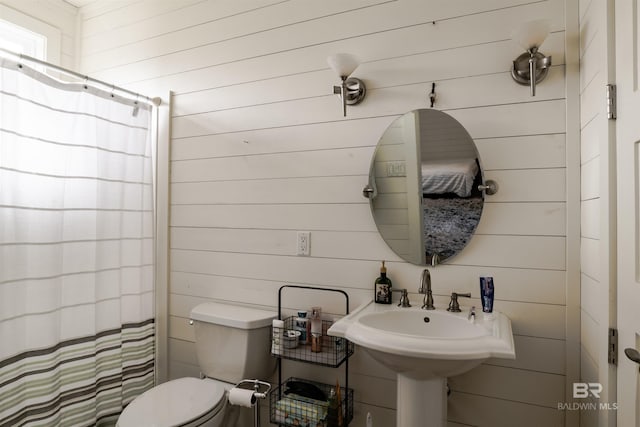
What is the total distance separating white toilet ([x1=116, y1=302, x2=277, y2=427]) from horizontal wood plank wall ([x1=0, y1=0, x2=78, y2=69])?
2.01 m

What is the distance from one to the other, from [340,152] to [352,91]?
0.27 m

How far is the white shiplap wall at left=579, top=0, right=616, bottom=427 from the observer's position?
1065mm

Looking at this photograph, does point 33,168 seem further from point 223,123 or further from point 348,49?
point 348,49

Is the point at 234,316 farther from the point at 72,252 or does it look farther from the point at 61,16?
the point at 61,16

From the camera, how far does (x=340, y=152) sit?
5.73ft

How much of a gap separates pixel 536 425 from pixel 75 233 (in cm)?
214

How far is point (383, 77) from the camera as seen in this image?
1.66 metres

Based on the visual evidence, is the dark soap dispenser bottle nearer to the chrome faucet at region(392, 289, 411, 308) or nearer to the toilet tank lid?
the chrome faucet at region(392, 289, 411, 308)

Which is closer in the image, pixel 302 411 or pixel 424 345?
pixel 424 345

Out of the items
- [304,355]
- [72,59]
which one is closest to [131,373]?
[304,355]

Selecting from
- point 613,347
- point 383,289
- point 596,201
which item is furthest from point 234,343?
point 596,201

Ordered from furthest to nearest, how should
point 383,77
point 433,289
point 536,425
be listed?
point 383,77, point 433,289, point 536,425

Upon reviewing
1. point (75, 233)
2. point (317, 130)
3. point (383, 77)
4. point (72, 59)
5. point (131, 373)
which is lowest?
point (131, 373)

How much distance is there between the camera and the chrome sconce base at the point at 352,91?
1.63m
